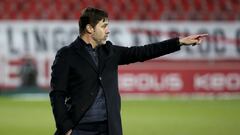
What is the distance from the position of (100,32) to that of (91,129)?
0.81 metres

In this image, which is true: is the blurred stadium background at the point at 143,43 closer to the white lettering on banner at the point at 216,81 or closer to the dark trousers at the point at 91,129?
the white lettering on banner at the point at 216,81

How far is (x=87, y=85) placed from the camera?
548cm

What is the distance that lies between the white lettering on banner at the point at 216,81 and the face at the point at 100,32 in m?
11.2

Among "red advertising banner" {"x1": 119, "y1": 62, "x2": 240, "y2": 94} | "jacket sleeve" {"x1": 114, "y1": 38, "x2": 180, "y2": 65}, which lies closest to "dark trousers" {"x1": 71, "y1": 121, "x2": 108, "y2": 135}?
"jacket sleeve" {"x1": 114, "y1": 38, "x2": 180, "y2": 65}

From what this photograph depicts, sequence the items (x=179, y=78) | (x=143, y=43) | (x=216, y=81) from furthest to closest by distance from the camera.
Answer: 1. (x=143, y=43)
2. (x=179, y=78)
3. (x=216, y=81)

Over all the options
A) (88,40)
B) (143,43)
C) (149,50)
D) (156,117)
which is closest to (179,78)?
(143,43)

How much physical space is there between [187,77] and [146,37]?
1.69 m

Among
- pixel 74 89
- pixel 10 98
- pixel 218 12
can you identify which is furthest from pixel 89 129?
pixel 218 12

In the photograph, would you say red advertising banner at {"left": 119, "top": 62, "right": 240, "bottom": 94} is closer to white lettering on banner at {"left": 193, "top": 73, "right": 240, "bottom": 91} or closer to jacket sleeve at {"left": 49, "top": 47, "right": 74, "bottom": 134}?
white lettering on banner at {"left": 193, "top": 73, "right": 240, "bottom": 91}

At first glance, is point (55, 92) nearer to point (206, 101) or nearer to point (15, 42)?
point (206, 101)

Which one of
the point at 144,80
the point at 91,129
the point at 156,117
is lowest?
the point at 156,117

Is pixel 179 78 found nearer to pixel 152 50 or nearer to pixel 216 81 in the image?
pixel 216 81

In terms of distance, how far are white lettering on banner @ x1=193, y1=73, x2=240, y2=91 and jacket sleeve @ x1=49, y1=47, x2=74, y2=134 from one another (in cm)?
1131

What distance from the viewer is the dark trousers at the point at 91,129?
5500 millimetres
